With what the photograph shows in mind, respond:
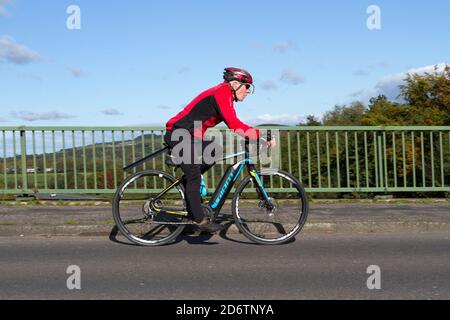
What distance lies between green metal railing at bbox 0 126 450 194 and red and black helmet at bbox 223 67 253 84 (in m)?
3.68

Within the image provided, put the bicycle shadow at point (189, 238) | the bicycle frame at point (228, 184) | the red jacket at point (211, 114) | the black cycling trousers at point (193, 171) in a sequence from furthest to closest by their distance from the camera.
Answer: the bicycle shadow at point (189, 238)
the bicycle frame at point (228, 184)
the black cycling trousers at point (193, 171)
the red jacket at point (211, 114)

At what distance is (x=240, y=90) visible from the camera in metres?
6.27

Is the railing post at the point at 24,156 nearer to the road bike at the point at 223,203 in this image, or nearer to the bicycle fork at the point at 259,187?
the road bike at the point at 223,203

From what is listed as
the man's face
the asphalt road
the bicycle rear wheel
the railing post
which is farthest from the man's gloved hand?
the railing post

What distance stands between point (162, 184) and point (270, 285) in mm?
2233

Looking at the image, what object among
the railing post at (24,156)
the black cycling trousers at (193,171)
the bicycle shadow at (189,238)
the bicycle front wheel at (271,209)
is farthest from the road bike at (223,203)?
the railing post at (24,156)

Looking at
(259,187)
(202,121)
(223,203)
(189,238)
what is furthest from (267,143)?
(189,238)

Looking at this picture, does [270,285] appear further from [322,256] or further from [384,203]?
[384,203]

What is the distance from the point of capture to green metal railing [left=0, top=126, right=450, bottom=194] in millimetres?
10062

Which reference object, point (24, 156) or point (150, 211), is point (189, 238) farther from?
point (24, 156)

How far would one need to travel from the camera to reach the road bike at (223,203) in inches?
253

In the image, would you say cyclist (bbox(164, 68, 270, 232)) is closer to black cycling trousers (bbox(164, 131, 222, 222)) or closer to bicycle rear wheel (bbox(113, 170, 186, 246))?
Result: black cycling trousers (bbox(164, 131, 222, 222))
